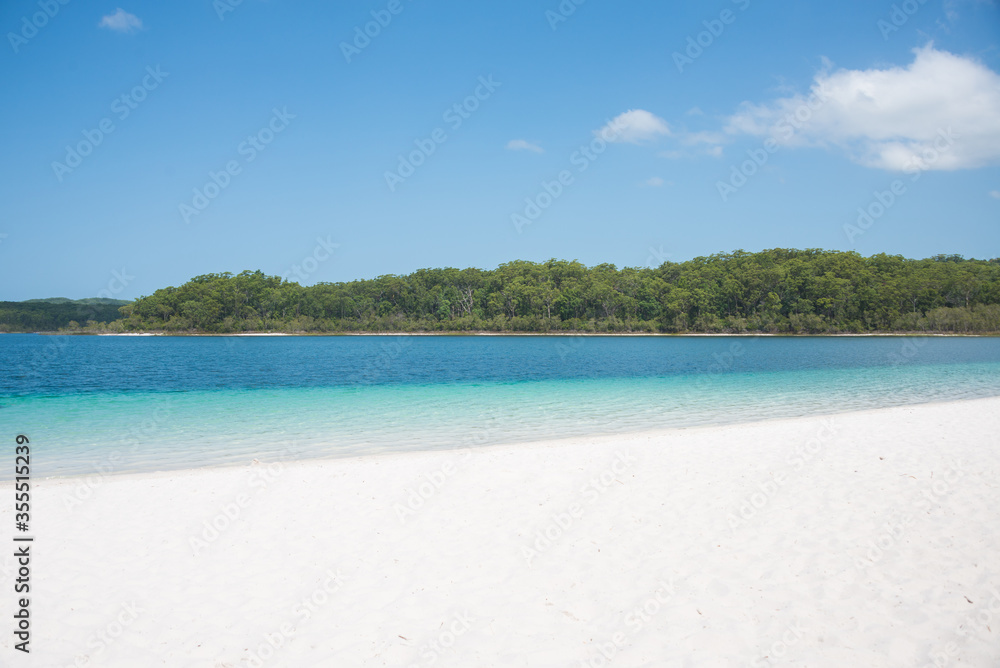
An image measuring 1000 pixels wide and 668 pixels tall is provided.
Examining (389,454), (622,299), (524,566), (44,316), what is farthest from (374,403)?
(44,316)

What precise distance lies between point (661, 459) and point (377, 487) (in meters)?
4.66

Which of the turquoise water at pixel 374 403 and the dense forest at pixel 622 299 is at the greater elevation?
the dense forest at pixel 622 299

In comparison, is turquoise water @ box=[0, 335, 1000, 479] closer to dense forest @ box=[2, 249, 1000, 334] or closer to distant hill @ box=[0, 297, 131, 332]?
dense forest @ box=[2, 249, 1000, 334]

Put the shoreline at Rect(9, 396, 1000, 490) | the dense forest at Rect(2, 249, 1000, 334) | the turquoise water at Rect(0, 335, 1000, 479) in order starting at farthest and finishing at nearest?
1. the dense forest at Rect(2, 249, 1000, 334)
2. the turquoise water at Rect(0, 335, 1000, 479)
3. the shoreline at Rect(9, 396, 1000, 490)

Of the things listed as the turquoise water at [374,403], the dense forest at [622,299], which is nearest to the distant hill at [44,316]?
the dense forest at [622,299]

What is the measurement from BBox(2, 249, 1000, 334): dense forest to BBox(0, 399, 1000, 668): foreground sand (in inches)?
4143

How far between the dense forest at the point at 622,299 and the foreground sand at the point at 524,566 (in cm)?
10522

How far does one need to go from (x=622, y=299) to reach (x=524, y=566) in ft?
372

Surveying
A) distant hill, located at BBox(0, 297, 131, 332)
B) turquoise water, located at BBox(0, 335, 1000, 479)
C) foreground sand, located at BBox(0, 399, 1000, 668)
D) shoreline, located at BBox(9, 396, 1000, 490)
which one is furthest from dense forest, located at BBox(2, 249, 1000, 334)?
foreground sand, located at BBox(0, 399, 1000, 668)

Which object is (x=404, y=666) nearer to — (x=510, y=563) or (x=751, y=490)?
(x=510, y=563)

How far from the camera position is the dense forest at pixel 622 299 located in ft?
328

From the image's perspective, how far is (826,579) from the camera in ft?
16.0

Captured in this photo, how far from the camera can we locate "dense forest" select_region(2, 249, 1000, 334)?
100 meters

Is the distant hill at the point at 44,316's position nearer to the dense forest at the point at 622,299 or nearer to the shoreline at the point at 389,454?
the dense forest at the point at 622,299
